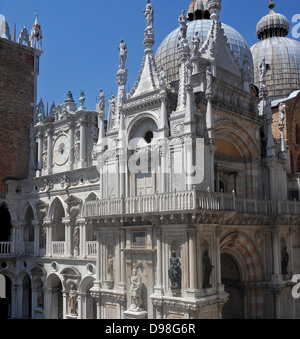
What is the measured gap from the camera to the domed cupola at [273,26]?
3716cm

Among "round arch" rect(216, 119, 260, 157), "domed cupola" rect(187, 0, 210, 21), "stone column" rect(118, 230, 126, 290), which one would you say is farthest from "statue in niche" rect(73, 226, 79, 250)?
"domed cupola" rect(187, 0, 210, 21)

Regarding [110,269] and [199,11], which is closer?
[110,269]

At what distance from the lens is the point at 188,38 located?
91.2ft

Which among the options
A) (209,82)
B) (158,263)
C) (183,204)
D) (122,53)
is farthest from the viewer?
(122,53)

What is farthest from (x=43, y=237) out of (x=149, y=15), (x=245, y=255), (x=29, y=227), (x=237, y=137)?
(x=149, y=15)

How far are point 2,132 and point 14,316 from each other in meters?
10.7

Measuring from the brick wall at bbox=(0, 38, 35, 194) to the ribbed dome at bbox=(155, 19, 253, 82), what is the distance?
28.1ft

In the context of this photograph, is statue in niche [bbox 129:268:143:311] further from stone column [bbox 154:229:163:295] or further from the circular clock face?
the circular clock face

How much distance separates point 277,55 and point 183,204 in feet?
75.4

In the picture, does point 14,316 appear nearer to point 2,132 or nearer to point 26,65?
point 2,132

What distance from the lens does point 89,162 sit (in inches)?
954

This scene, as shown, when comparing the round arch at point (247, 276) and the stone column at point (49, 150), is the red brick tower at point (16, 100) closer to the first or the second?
the stone column at point (49, 150)

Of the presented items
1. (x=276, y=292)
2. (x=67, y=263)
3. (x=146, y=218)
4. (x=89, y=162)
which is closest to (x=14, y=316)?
(x=67, y=263)

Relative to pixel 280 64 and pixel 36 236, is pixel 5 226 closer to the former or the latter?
pixel 36 236
